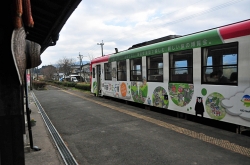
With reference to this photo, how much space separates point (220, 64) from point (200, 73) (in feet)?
2.32

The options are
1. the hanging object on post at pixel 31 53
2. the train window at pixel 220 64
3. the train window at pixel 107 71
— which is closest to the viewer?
the hanging object on post at pixel 31 53

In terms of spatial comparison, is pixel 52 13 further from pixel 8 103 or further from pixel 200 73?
pixel 200 73

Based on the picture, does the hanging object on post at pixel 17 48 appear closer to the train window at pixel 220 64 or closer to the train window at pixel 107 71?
the train window at pixel 220 64

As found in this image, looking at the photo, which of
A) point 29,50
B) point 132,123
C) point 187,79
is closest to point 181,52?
point 187,79

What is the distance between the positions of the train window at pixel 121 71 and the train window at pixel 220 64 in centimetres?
515

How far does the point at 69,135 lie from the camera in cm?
614

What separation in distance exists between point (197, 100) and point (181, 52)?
165 cm

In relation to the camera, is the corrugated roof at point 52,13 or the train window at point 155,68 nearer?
the corrugated roof at point 52,13

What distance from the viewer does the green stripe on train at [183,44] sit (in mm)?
6141

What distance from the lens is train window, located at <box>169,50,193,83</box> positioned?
6961mm

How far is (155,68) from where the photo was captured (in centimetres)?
870

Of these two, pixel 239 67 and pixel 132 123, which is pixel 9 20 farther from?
pixel 132 123

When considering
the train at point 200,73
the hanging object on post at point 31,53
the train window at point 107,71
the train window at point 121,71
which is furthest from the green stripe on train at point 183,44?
the hanging object on post at point 31,53

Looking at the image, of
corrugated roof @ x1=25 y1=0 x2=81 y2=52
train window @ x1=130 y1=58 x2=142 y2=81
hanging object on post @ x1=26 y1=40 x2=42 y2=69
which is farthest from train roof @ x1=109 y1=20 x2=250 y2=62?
hanging object on post @ x1=26 y1=40 x2=42 y2=69
